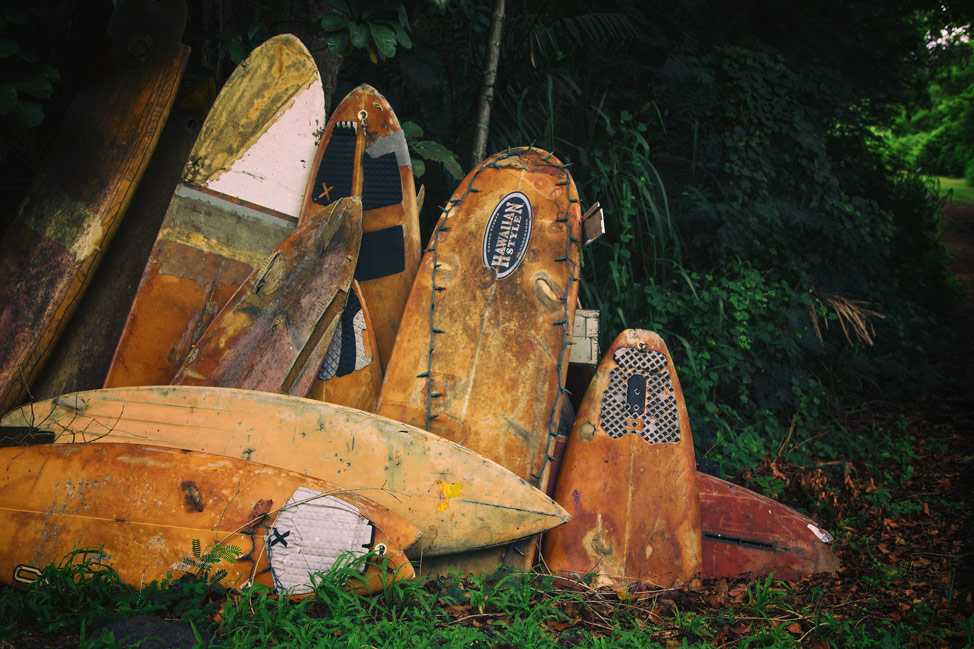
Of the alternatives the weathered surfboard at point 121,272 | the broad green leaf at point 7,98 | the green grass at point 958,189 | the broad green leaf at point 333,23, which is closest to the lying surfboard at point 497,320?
the broad green leaf at point 333,23

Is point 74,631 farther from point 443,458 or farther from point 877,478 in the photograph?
point 877,478

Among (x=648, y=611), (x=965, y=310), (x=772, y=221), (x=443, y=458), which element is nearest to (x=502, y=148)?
(x=772, y=221)

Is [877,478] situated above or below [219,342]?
below

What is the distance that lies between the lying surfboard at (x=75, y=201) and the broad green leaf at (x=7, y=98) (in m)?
0.42

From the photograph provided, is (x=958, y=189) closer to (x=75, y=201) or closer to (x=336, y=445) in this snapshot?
(x=336, y=445)

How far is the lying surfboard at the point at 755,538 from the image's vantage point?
2.41 meters

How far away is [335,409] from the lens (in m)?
2.20

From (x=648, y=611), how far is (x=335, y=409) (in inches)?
46.6

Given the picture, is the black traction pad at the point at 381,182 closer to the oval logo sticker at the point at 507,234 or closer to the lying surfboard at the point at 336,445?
the oval logo sticker at the point at 507,234

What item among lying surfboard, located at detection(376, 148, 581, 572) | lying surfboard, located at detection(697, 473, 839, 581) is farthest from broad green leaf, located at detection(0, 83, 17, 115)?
lying surfboard, located at detection(697, 473, 839, 581)

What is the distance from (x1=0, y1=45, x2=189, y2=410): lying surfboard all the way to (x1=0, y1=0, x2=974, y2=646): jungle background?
0.64ft

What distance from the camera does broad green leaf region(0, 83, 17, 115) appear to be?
2.28 m

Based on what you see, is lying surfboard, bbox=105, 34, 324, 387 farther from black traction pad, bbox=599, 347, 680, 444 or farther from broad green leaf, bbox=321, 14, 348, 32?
black traction pad, bbox=599, 347, 680, 444

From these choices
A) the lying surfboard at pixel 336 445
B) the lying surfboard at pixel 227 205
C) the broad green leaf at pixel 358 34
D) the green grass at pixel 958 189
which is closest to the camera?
the lying surfboard at pixel 336 445
